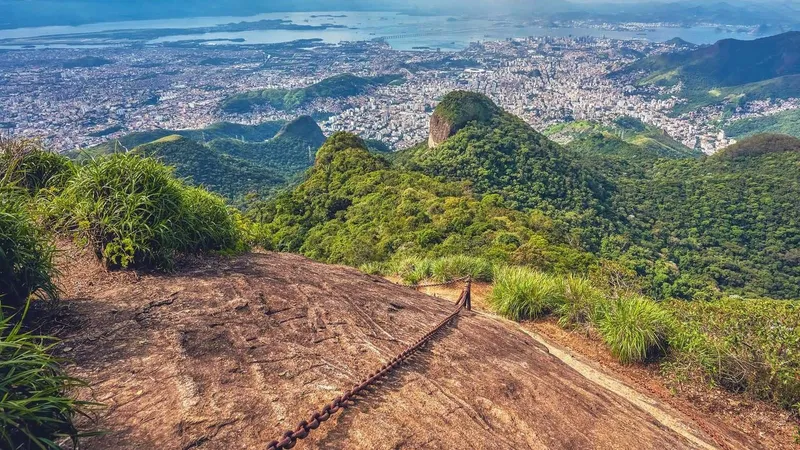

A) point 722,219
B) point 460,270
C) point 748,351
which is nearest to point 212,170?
point 460,270

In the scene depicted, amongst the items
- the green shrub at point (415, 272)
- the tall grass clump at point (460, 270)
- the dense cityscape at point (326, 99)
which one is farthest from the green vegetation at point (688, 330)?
the dense cityscape at point (326, 99)

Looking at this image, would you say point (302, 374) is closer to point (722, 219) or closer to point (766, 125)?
point (722, 219)

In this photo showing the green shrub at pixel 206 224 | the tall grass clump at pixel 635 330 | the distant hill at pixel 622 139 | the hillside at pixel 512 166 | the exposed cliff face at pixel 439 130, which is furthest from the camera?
the distant hill at pixel 622 139

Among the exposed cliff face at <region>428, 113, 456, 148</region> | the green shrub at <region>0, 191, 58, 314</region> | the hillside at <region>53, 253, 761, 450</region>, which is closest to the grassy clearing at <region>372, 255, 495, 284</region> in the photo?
the hillside at <region>53, 253, 761, 450</region>

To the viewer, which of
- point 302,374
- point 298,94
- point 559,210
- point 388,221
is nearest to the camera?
point 302,374

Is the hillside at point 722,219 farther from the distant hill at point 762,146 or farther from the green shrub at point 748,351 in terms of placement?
the green shrub at point 748,351

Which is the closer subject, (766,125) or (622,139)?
(622,139)

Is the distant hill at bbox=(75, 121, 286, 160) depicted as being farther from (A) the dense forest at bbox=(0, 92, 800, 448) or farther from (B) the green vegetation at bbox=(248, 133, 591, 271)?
(B) the green vegetation at bbox=(248, 133, 591, 271)

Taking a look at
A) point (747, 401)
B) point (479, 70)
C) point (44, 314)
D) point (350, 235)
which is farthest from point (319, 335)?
point (479, 70)
